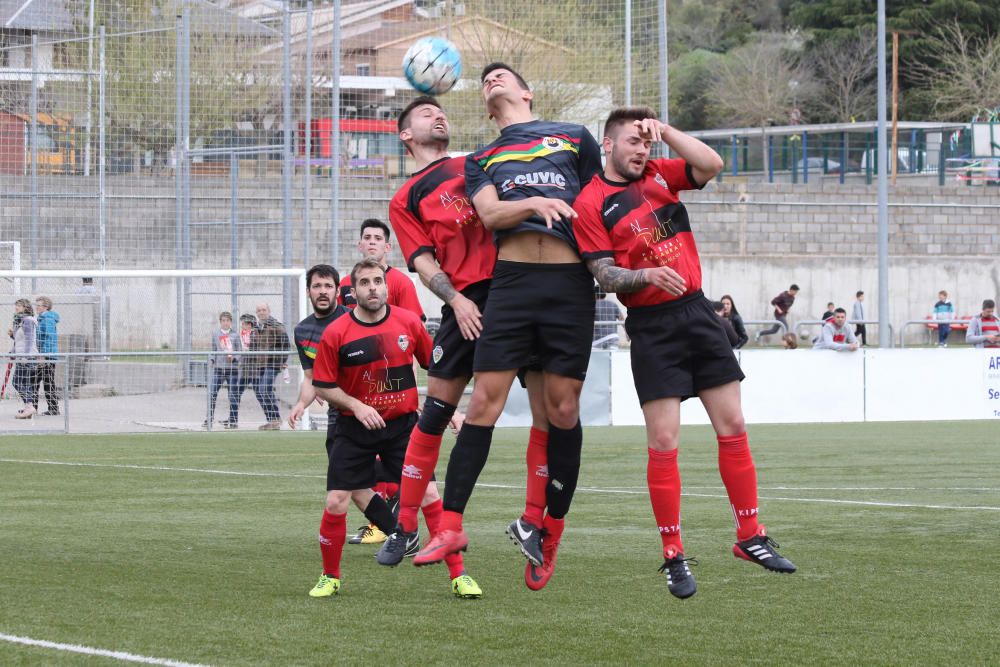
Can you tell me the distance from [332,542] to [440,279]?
55.6 inches

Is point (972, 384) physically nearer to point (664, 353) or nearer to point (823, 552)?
point (823, 552)

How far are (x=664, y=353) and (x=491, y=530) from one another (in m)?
3.27

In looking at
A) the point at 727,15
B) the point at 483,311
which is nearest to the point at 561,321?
the point at 483,311

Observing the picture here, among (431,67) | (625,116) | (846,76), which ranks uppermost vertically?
(846,76)

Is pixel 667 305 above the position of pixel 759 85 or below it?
below

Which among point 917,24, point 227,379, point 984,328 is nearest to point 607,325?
point 227,379

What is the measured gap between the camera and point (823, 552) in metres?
8.48

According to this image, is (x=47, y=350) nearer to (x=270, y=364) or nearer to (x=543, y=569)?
(x=270, y=364)

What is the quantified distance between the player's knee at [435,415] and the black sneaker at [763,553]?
5.01ft

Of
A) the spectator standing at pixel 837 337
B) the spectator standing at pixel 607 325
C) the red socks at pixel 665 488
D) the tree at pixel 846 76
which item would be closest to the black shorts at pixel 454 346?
the red socks at pixel 665 488

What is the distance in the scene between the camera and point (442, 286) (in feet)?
23.8

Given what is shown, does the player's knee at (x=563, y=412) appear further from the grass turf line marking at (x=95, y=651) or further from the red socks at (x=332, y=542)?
the grass turf line marking at (x=95, y=651)

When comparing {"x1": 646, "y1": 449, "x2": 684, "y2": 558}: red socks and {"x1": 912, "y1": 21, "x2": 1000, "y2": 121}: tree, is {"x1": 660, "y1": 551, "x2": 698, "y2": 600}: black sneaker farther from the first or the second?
{"x1": 912, "y1": 21, "x2": 1000, "y2": 121}: tree

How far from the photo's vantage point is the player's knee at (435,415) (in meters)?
7.35
